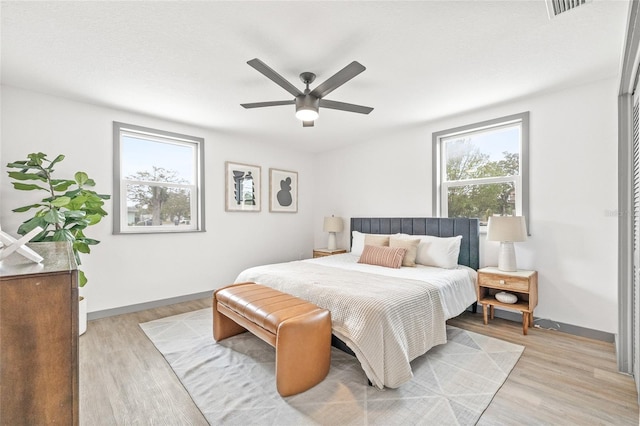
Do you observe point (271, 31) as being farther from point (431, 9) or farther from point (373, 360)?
point (373, 360)

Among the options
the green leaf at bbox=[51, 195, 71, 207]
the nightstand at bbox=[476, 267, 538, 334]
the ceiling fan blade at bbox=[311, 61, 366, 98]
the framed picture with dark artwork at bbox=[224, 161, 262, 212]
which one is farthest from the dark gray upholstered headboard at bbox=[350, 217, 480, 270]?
the green leaf at bbox=[51, 195, 71, 207]

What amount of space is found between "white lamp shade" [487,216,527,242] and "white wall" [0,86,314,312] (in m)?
3.35

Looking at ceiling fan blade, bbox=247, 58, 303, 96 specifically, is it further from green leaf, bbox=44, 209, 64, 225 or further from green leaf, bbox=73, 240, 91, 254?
→ green leaf, bbox=73, 240, 91, 254

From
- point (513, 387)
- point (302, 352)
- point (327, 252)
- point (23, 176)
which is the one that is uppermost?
point (23, 176)

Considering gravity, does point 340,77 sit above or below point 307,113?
above

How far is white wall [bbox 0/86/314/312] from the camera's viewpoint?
2932mm

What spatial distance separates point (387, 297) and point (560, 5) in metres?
2.12

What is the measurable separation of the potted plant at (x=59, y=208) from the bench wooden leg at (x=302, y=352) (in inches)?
84.1

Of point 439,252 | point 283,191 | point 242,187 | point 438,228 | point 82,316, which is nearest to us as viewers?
point 82,316

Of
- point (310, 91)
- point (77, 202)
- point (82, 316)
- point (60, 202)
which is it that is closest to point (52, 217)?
point (60, 202)

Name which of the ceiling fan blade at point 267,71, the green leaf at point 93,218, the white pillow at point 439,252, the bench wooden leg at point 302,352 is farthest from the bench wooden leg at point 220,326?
the white pillow at point 439,252

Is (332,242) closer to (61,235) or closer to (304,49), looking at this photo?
(304,49)

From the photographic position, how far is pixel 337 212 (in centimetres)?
526

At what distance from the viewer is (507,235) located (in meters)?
2.89
